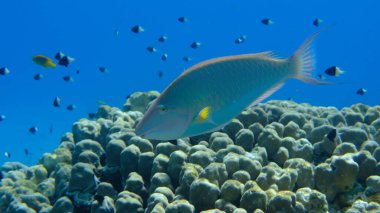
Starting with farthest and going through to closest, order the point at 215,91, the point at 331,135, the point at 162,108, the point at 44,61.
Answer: the point at 44,61
the point at 331,135
the point at 215,91
the point at 162,108

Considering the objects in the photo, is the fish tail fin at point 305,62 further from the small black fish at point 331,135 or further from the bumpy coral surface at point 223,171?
the small black fish at point 331,135

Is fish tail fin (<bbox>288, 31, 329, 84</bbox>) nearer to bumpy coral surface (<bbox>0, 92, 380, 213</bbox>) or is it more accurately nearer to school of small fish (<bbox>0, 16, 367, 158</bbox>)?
school of small fish (<bbox>0, 16, 367, 158</bbox>)

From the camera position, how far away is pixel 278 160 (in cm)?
399

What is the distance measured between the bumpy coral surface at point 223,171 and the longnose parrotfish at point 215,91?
87 centimetres

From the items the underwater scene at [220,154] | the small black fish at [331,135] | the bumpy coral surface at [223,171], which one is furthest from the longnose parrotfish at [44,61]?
the small black fish at [331,135]

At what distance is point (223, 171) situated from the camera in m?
3.44

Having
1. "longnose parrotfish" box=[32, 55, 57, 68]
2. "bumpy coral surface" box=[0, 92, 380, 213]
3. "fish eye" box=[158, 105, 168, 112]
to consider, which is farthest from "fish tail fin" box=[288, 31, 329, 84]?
"longnose parrotfish" box=[32, 55, 57, 68]

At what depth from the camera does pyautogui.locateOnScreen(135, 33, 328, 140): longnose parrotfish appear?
249cm

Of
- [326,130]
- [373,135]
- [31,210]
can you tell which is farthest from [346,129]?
[31,210]

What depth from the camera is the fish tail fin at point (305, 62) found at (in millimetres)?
2861

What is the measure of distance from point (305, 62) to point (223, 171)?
1351 mm

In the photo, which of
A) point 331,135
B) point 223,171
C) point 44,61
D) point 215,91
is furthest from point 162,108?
point 44,61

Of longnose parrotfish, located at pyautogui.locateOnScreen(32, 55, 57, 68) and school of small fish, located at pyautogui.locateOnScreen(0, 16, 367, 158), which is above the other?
longnose parrotfish, located at pyautogui.locateOnScreen(32, 55, 57, 68)

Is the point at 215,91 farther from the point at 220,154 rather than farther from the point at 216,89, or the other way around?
the point at 220,154
